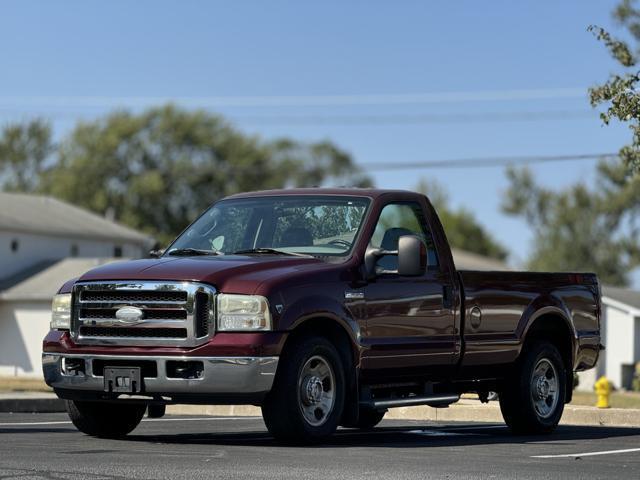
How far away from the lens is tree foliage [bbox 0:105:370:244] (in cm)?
9900

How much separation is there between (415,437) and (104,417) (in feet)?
9.43

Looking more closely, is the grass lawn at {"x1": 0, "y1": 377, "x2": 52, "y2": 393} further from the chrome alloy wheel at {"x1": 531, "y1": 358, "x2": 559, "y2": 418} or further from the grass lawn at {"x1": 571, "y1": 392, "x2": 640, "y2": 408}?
the chrome alloy wheel at {"x1": 531, "y1": 358, "x2": 559, "y2": 418}

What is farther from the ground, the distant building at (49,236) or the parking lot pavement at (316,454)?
the distant building at (49,236)

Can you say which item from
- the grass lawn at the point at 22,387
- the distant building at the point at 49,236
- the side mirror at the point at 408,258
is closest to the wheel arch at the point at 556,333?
the side mirror at the point at 408,258

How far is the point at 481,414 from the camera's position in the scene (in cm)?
1717

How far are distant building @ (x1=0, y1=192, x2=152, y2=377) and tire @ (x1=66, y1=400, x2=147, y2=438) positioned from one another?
3907 centimetres

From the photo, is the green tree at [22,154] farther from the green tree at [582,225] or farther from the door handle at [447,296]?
the door handle at [447,296]

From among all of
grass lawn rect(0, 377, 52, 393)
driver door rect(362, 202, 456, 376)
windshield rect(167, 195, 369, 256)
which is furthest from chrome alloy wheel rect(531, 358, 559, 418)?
grass lawn rect(0, 377, 52, 393)

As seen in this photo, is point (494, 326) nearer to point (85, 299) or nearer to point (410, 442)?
point (410, 442)

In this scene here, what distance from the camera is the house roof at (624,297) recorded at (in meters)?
57.9

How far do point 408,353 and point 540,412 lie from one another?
220 cm

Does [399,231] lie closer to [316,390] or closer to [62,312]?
[316,390]

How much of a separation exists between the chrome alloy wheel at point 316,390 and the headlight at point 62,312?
203 cm

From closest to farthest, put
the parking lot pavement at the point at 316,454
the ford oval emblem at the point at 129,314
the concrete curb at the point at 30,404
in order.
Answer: the parking lot pavement at the point at 316,454, the ford oval emblem at the point at 129,314, the concrete curb at the point at 30,404
